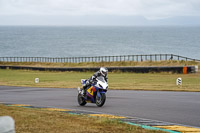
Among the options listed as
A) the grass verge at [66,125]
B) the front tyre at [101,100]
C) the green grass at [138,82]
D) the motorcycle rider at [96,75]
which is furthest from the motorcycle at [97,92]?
the green grass at [138,82]

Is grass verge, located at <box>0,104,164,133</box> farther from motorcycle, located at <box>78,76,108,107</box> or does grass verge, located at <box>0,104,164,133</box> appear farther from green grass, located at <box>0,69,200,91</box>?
green grass, located at <box>0,69,200,91</box>

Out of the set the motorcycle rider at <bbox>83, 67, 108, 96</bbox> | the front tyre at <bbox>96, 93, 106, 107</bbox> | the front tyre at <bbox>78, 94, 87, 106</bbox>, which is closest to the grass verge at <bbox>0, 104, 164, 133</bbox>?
the motorcycle rider at <bbox>83, 67, 108, 96</bbox>

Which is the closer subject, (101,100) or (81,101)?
(101,100)

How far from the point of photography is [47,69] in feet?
170

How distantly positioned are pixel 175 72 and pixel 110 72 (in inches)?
317

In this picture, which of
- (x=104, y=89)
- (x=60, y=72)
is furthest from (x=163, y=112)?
(x=60, y=72)

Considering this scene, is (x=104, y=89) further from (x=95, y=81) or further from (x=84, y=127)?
(x=84, y=127)

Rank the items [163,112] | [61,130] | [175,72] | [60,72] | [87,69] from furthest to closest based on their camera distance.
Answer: [60,72] < [87,69] < [175,72] < [163,112] < [61,130]

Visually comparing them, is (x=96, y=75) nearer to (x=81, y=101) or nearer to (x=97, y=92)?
(x=97, y=92)

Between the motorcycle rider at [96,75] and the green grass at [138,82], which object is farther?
the green grass at [138,82]

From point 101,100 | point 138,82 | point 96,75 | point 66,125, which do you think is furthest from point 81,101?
point 138,82

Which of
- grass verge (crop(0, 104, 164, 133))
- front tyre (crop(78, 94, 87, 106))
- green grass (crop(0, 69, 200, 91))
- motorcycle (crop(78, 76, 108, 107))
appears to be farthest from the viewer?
green grass (crop(0, 69, 200, 91))

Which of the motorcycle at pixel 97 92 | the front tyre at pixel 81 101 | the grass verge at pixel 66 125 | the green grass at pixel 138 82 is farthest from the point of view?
the green grass at pixel 138 82

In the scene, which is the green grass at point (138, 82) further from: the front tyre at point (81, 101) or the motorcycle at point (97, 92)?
the motorcycle at point (97, 92)
